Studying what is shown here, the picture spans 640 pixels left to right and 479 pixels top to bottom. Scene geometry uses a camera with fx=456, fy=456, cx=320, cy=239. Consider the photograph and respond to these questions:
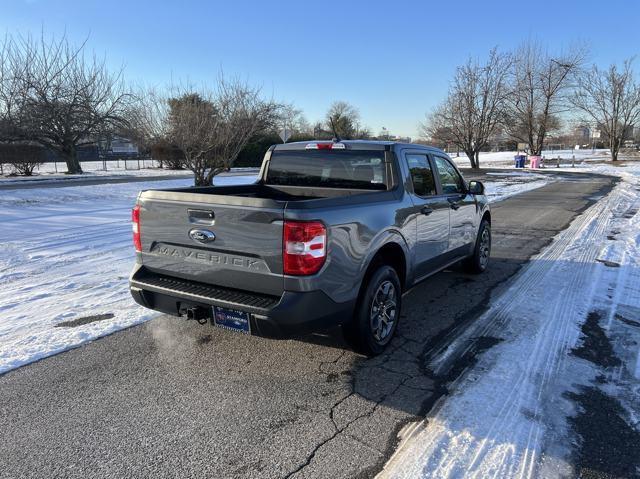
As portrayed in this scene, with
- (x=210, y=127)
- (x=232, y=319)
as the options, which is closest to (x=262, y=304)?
(x=232, y=319)

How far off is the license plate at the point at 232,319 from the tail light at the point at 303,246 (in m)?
0.50

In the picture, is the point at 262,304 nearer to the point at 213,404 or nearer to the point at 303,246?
the point at 303,246

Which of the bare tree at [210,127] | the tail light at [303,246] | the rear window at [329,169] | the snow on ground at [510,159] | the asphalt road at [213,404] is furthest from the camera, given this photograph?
the snow on ground at [510,159]

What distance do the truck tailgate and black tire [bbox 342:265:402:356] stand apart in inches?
31.5

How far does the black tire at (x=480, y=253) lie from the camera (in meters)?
6.34

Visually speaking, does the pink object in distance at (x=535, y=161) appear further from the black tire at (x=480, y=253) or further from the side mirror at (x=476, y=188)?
the side mirror at (x=476, y=188)

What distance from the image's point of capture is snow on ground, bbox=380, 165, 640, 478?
2.59 metres

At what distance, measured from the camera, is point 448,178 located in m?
5.50

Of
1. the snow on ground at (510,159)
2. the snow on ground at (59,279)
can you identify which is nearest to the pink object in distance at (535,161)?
the snow on ground at (510,159)

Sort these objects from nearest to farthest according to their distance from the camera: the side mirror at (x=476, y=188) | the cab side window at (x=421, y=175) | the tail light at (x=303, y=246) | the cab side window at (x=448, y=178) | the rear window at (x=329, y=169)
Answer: the tail light at (x=303, y=246) → the rear window at (x=329, y=169) → the cab side window at (x=421, y=175) → the cab side window at (x=448, y=178) → the side mirror at (x=476, y=188)

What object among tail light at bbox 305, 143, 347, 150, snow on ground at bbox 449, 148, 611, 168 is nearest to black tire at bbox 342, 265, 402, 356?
tail light at bbox 305, 143, 347, 150

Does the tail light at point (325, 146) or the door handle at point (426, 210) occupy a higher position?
the tail light at point (325, 146)

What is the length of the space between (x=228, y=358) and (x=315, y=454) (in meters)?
1.41

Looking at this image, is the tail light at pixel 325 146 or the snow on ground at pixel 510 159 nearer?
the tail light at pixel 325 146
